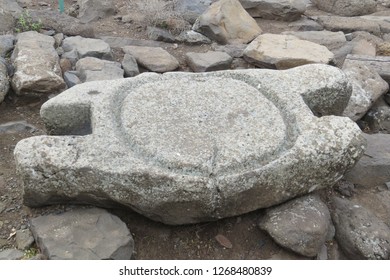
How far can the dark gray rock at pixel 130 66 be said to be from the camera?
4.58 meters

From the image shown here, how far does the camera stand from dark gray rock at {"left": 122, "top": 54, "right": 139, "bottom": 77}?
15.0 feet

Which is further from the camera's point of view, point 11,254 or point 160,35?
point 160,35

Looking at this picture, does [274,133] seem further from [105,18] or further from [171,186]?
[105,18]

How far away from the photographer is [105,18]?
6.41 meters

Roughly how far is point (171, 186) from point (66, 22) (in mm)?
3611

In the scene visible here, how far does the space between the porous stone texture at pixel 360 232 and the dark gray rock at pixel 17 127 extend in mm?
2539

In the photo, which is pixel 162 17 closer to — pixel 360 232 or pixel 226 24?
pixel 226 24

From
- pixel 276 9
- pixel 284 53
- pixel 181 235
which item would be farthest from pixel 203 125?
pixel 276 9

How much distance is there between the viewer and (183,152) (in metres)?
2.70

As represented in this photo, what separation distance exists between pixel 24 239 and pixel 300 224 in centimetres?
172

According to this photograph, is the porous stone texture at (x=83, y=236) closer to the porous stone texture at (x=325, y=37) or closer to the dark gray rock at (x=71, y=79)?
the dark gray rock at (x=71, y=79)

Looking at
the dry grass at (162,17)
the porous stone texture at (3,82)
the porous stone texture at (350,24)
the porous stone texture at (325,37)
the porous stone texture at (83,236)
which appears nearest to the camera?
the porous stone texture at (83,236)

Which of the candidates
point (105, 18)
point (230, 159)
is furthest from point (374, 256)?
point (105, 18)

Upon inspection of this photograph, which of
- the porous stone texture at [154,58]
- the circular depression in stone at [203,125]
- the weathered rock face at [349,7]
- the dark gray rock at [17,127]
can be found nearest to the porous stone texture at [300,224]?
the circular depression in stone at [203,125]
